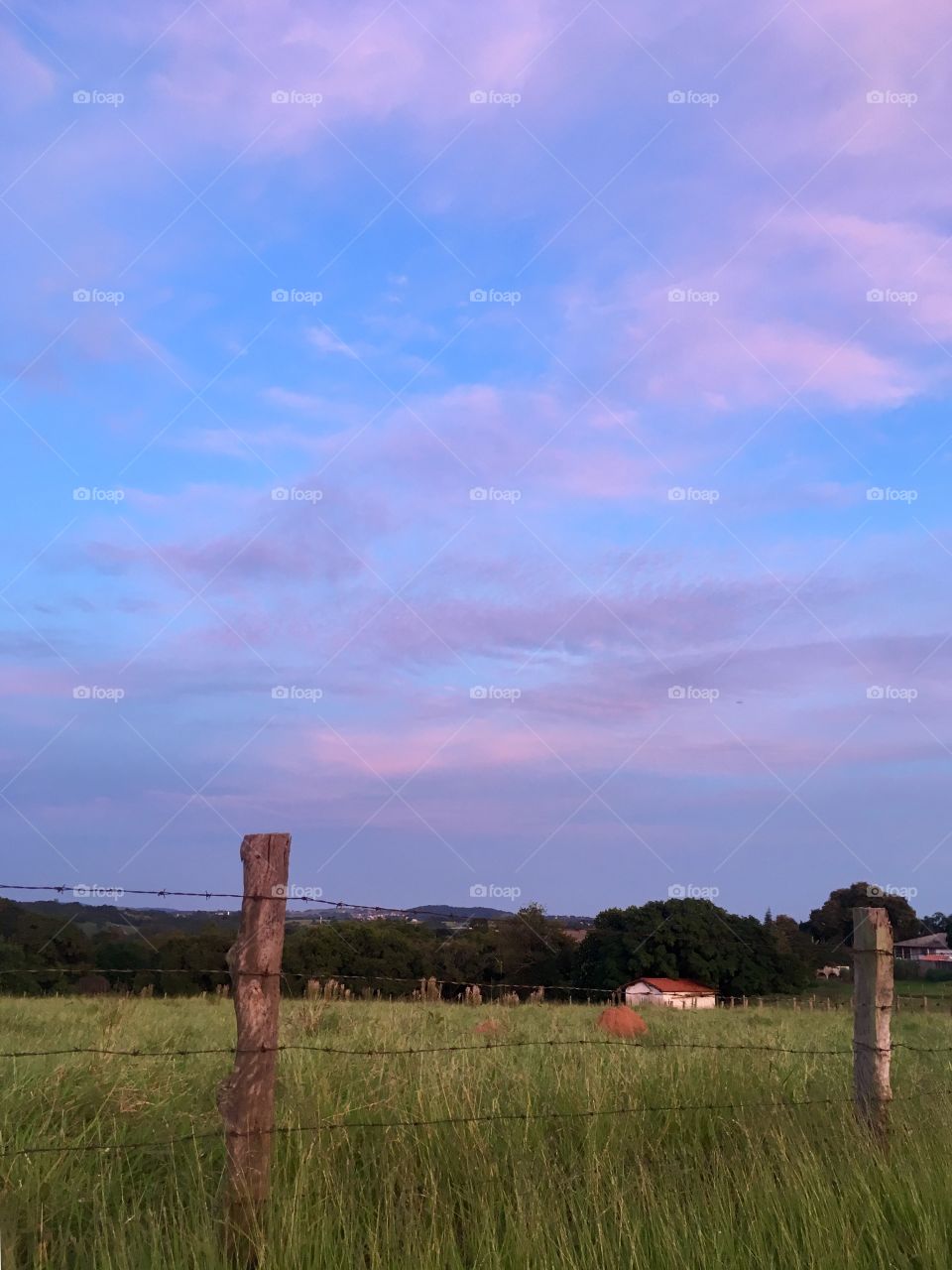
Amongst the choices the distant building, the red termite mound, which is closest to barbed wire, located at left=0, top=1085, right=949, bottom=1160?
the red termite mound

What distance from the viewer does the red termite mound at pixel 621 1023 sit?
19531 mm

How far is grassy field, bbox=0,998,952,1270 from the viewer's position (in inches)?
191

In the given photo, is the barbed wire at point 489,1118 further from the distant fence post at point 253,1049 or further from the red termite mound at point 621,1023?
the red termite mound at point 621,1023

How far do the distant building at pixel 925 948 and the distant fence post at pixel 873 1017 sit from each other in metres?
91.1

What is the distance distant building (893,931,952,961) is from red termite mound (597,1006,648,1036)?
77203 millimetres

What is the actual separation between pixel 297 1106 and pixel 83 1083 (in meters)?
1.45

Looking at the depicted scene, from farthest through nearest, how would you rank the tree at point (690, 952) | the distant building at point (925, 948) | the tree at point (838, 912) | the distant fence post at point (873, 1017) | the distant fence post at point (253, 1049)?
the distant building at point (925, 948) → the tree at point (838, 912) → the tree at point (690, 952) → the distant fence post at point (873, 1017) → the distant fence post at point (253, 1049)

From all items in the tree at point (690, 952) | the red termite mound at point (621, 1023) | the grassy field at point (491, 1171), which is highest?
the grassy field at point (491, 1171)

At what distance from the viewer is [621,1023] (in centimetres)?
2044

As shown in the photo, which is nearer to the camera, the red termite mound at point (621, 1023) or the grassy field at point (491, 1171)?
the grassy field at point (491, 1171)

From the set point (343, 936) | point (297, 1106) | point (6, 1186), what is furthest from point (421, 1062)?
point (343, 936)

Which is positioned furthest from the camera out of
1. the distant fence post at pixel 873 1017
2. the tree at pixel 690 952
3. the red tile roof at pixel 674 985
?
the tree at pixel 690 952

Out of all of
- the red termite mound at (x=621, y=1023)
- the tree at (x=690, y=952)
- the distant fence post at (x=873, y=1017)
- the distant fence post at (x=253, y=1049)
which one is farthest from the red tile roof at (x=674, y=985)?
the distant fence post at (x=253, y=1049)

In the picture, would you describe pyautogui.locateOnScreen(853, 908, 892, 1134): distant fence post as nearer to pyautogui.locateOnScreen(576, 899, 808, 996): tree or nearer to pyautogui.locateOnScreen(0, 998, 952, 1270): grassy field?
pyautogui.locateOnScreen(0, 998, 952, 1270): grassy field
